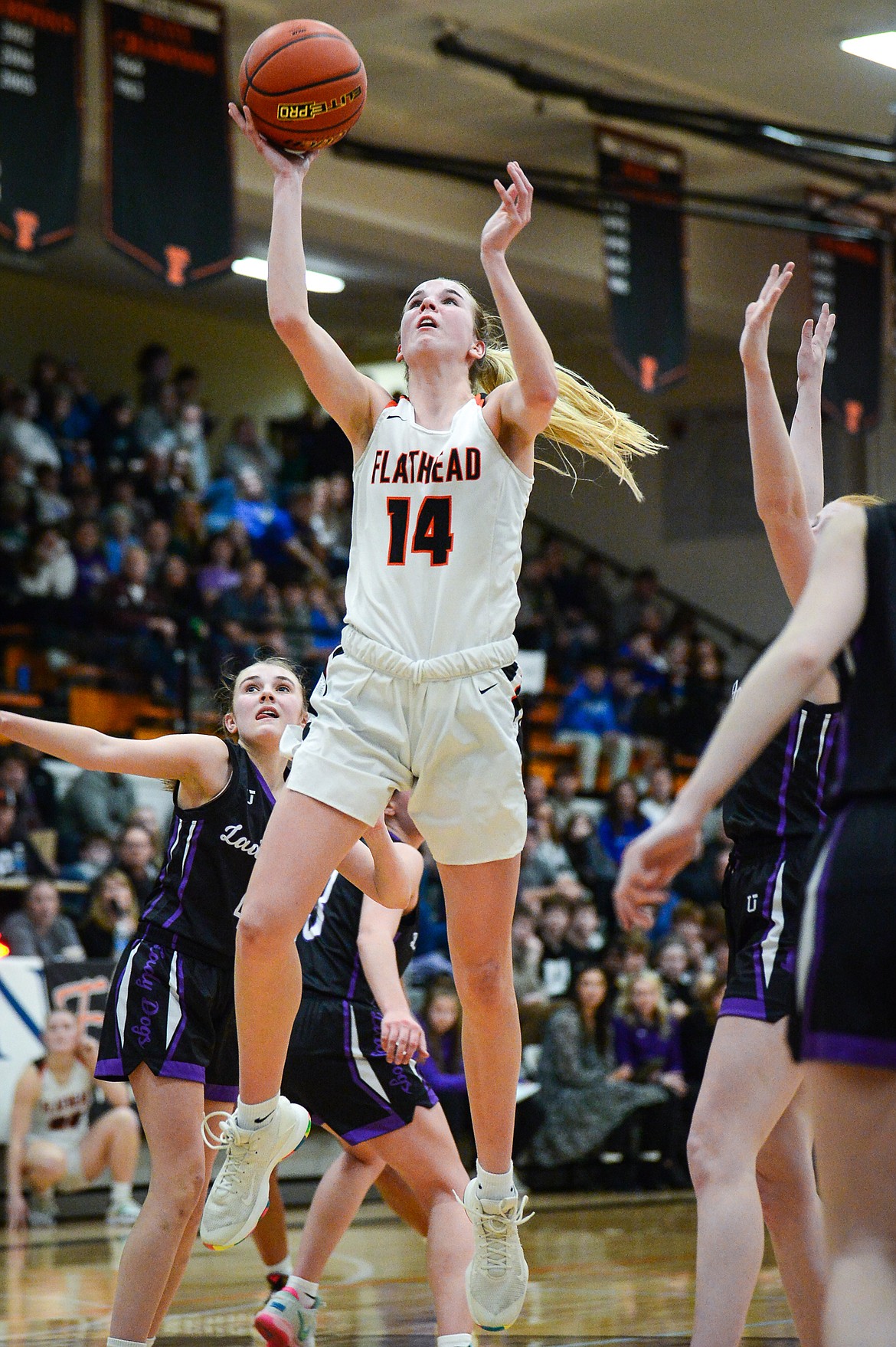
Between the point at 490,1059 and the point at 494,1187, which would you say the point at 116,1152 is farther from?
the point at 490,1059

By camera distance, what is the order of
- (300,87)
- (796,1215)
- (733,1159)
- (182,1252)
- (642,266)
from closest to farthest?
(733,1159)
(796,1215)
(300,87)
(182,1252)
(642,266)

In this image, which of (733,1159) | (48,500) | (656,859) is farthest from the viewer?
(48,500)

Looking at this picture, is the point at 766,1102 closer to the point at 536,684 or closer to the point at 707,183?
the point at 536,684

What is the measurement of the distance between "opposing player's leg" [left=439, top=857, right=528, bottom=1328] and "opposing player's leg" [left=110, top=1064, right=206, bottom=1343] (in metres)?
0.70

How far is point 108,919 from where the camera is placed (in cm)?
948

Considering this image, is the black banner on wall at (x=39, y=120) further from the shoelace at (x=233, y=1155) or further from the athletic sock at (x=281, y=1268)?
the shoelace at (x=233, y=1155)

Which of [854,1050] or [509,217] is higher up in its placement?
[509,217]

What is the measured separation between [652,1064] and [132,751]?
285 inches

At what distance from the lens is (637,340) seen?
12.4 metres

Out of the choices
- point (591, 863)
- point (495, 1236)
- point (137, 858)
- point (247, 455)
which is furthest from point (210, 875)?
point (247, 455)

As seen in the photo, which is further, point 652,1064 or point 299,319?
point 652,1064

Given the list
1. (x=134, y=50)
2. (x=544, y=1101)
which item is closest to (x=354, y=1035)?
(x=544, y=1101)

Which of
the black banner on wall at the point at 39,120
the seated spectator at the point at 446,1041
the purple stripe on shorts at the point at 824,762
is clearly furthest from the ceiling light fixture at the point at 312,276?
the purple stripe on shorts at the point at 824,762

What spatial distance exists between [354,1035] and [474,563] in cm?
178
